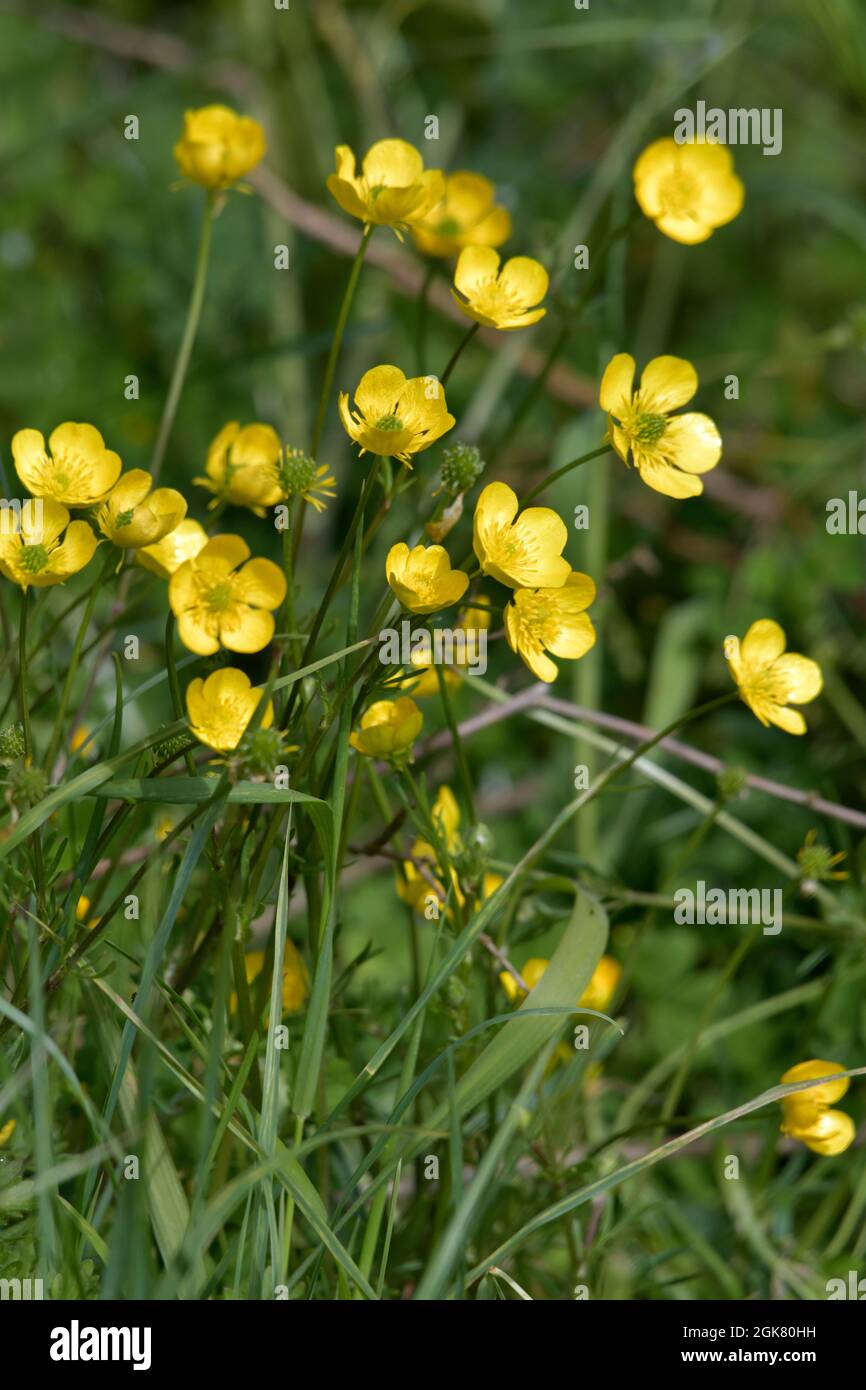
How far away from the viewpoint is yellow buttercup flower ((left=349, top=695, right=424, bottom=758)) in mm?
914

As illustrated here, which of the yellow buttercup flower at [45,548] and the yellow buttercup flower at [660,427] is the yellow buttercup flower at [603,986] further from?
the yellow buttercup flower at [45,548]

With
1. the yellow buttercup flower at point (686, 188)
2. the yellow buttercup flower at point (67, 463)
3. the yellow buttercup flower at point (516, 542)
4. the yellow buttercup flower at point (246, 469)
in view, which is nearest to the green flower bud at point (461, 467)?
the yellow buttercup flower at point (516, 542)

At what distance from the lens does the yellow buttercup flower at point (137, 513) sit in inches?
34.1

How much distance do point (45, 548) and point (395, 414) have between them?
0.25m

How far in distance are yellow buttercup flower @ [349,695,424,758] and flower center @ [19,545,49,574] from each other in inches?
9.5

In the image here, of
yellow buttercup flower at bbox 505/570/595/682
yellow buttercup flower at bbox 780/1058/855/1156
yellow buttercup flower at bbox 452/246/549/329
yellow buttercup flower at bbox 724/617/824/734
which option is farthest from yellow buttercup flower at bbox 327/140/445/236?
yellow buttercup flower at bbox 780/1058/855/1156

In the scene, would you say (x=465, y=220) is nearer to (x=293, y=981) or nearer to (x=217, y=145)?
(x=217, y=145)

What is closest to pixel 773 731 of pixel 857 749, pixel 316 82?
pixel 857 749

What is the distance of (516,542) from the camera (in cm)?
89

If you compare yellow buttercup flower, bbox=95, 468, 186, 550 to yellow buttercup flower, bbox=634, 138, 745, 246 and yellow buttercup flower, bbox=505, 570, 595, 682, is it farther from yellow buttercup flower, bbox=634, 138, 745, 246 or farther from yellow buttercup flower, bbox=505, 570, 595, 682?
yellow buttercup flower, bbox=634, 138, 745, 246

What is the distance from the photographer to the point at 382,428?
2.81 ft

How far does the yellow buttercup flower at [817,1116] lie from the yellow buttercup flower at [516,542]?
1.46 ft

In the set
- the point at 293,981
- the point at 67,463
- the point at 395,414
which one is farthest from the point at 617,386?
the point at 293,981
